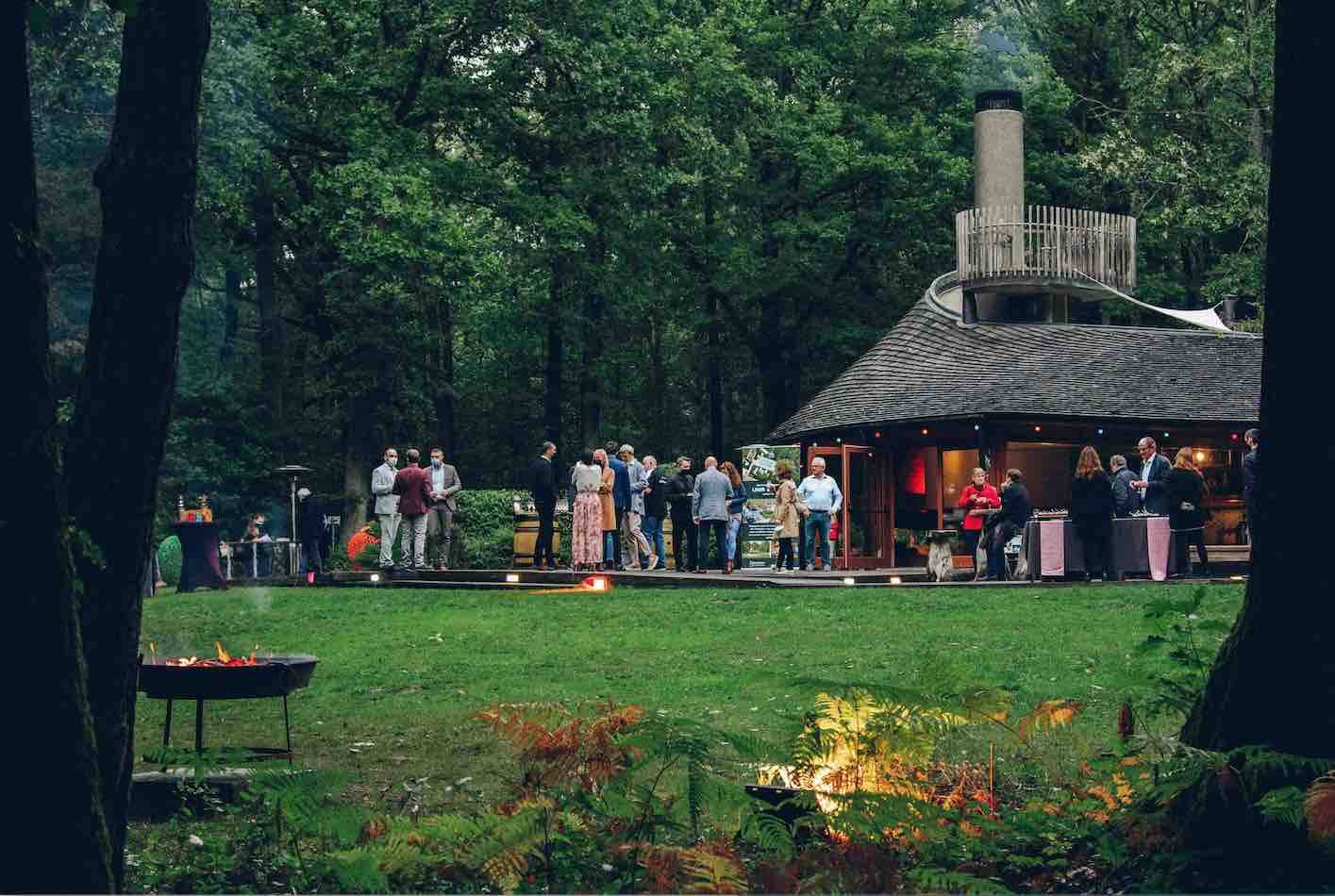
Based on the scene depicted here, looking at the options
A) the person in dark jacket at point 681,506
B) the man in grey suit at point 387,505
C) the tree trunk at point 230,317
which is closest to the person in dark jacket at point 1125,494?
the person in dark jacket at point 681,506

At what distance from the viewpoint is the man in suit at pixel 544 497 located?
27750 millimetres

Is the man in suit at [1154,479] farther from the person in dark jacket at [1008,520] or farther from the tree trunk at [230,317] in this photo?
the tree trunk at [230,317]

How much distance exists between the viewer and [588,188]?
3844 centimetres

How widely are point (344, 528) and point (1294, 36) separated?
31.6 metres

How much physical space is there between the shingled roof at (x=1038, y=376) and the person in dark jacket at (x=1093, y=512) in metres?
6.87

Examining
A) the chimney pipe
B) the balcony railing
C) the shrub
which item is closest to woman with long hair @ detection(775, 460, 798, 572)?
the balcony railing

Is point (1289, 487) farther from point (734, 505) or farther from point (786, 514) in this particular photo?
point (734, 505)

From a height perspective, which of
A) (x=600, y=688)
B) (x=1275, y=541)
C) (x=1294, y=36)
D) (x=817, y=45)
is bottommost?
(x=600, y=688)

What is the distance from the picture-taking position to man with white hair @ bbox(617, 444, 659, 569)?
2830cm

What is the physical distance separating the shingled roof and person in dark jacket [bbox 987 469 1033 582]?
5.70m

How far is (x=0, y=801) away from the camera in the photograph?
4680mm

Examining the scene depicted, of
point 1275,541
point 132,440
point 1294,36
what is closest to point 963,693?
point 1275,541

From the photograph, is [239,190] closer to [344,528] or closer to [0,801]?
[344,528]

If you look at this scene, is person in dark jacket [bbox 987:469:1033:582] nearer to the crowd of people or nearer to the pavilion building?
the crowd of people
